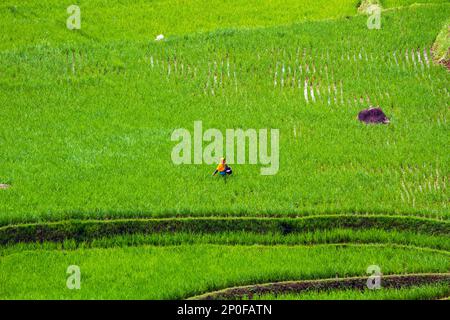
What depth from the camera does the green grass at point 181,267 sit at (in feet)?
39.1

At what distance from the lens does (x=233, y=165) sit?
16328 mm

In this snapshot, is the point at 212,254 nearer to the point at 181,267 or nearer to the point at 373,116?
the point at 181,267

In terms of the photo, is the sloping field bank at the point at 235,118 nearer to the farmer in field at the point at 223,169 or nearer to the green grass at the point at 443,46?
the farmer in field at the point at 223,169

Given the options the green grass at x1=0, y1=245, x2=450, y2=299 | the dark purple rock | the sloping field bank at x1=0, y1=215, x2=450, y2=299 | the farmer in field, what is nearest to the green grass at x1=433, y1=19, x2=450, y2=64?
the dark purple rock

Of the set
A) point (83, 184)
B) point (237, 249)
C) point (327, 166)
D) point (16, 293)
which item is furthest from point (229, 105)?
point (16, 293)

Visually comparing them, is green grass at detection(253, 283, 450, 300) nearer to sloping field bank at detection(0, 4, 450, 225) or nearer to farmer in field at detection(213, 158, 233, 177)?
sloping field bank at detection(0, 4, 450, 225)

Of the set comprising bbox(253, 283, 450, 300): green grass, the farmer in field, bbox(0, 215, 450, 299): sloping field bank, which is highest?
the farmer in field

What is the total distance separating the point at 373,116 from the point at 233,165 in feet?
14.3

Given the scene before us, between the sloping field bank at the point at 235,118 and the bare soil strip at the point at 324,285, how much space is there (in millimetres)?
2136

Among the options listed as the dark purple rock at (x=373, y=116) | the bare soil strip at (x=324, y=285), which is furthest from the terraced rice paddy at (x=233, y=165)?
the dark purple rock at (x=373, y=116)

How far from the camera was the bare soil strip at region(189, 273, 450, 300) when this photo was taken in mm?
12039

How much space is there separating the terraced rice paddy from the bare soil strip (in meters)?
0.03

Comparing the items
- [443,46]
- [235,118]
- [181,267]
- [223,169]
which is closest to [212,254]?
[181,267]

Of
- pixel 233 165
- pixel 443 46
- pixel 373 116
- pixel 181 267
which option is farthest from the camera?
pixel 443 46
